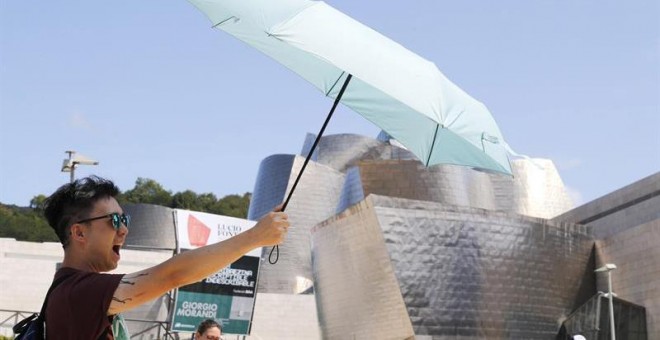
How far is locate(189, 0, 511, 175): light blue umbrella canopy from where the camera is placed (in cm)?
383

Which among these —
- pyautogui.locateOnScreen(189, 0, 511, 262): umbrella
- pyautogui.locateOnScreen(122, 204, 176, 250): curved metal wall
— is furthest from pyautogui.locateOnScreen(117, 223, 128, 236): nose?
pyautogui.locateOnScreen(122, 204, 176, 250): curved metal wall

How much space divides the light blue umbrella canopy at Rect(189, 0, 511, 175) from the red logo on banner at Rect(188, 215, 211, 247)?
2440 cm

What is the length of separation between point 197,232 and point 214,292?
2.44m

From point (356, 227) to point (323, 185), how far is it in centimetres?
2603

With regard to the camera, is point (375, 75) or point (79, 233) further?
point (375, 75)

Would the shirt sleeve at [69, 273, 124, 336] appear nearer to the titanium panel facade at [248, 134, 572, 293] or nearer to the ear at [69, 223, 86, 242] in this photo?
the ear at [69, 223, 86, 242]

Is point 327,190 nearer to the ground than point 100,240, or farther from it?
farther from it

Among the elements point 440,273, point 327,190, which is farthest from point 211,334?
point 327,190

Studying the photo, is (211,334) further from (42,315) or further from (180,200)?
(180,200)

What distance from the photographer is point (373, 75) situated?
12.6 feet

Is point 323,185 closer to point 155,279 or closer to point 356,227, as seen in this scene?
point 356,227

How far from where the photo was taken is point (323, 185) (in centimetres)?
5481

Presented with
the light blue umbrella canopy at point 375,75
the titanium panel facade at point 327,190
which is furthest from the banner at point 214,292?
the light blue umbrella canopy at point 375,75

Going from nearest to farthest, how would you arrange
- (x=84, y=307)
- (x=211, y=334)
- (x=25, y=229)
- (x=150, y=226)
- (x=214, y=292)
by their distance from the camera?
1. (x=84, y=307)
2. (x=211, y=334)
3. (x=214, y=292)
4. (x=150, y=226)
5. (x=25, y=229)
